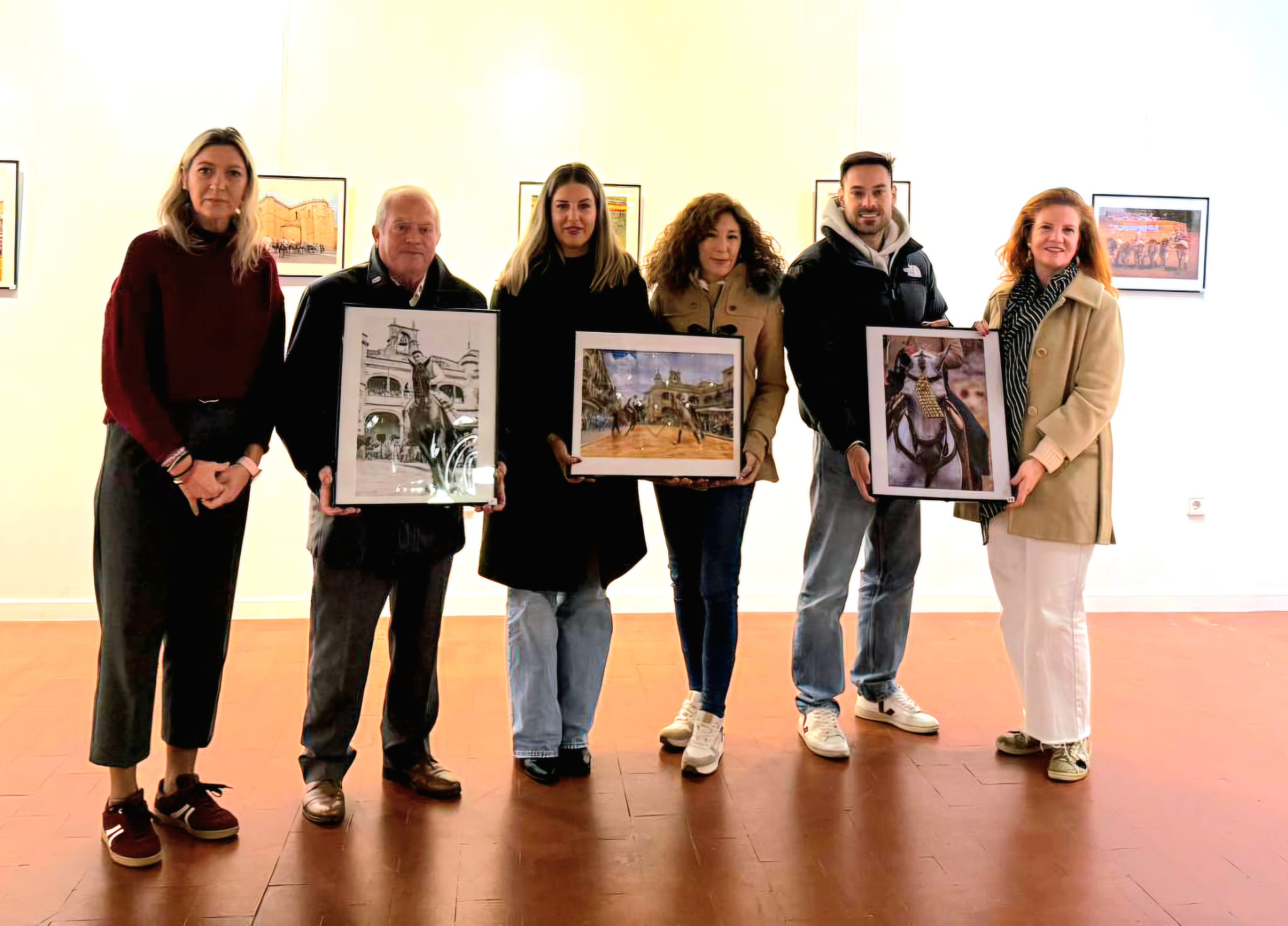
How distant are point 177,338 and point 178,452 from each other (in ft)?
0.93

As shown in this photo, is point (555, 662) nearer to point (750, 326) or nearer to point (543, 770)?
point (543, 770)

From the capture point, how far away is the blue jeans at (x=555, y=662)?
3.05 metres

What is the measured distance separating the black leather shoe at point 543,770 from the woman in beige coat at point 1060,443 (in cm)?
147

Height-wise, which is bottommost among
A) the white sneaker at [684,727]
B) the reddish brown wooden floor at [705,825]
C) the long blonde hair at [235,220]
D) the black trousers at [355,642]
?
the reddish brown wooden floor at [705,825]

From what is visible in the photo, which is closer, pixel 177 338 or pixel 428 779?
pixel 177 338

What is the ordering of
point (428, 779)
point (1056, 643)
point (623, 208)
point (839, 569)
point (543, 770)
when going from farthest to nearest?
point (623, 208)
point (839, 569)
point (1056, 643)
point (543, 770)
point (428, 779)

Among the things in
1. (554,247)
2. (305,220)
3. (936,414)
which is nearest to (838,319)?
(936,414)

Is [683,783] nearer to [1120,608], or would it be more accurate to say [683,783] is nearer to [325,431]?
[325,431]

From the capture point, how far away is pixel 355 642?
2.79m

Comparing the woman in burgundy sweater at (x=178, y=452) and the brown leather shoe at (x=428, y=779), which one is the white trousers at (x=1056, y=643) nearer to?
the brown leather shoe at (x=428, y=779)

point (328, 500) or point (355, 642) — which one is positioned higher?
point (328, 500)

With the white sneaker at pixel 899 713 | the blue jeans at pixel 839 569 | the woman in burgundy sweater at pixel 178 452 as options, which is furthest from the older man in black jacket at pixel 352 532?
the white sneaker at pixel 899 713

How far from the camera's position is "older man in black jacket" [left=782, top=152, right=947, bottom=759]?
3230 mm

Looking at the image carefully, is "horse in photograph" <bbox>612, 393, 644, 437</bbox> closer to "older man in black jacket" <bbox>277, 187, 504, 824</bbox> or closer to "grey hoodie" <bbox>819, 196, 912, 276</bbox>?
"older man in black jacket" <bbox>277, 187, 504, 824</bbox>
